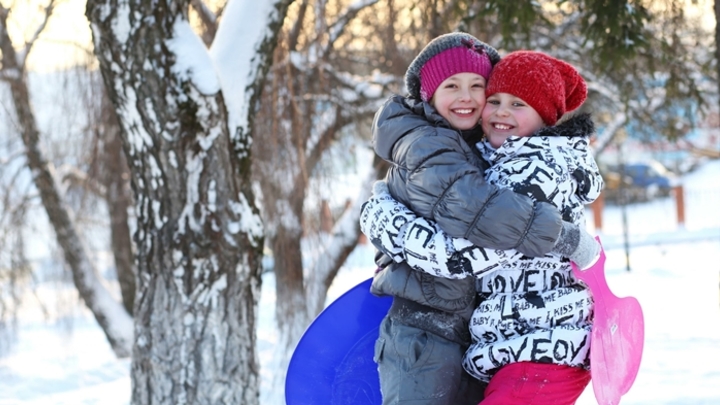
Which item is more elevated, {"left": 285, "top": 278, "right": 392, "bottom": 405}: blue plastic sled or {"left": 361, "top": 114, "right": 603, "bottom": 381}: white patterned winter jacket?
{"left": 361, "top": 114, "right": 603, "bottom": 381}: white patterned winter jacket

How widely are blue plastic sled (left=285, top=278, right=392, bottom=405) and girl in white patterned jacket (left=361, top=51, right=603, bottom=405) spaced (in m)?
0.51

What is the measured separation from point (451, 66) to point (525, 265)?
2.07 ft

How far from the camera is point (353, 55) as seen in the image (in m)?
8.81

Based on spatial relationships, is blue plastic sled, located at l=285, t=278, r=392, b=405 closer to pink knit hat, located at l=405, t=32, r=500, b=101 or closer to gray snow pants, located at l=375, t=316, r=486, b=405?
gray snow pants, located at l=375, t=316, r=486, b=405

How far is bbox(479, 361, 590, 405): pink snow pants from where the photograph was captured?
217 centimetres

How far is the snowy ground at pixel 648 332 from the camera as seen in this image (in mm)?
6301

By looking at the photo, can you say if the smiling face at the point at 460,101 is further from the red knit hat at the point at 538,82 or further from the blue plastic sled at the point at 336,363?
the blue plastic sled at the point at 336,363

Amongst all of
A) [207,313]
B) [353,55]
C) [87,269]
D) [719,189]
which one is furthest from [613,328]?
[719,189]

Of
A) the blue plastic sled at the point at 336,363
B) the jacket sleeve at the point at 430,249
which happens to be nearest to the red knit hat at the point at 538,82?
the jacket sleeve at the point at 430,249

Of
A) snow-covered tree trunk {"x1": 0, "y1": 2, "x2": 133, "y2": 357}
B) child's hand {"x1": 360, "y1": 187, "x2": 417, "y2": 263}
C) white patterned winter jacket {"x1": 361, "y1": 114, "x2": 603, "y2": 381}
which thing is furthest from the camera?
snow-covered tree trunk {"x1": 0, "y1": 2, "x2": 133, "y2": 357}

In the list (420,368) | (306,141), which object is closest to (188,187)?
(420,368)

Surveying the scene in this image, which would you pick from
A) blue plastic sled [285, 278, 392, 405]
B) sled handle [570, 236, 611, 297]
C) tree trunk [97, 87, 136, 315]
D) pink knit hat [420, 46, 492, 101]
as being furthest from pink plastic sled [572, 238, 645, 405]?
tree trunk [97, 87, 136, 315]

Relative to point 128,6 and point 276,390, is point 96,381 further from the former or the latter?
point 128,6

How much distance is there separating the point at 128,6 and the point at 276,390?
12.6 ft
